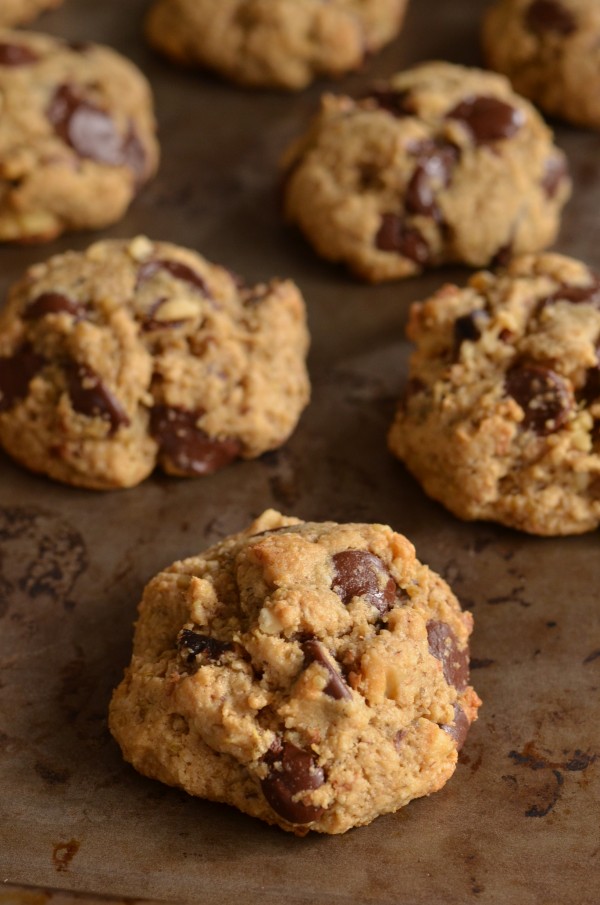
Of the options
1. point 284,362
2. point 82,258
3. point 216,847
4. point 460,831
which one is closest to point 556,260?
point 284,362

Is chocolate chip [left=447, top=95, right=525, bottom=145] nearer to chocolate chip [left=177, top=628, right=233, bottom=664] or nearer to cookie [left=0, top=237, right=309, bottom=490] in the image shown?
cookie [left=0, top=237, right=309, bottom=490]

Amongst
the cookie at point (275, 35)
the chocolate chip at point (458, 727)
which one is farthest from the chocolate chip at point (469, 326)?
the cookie at point (275, 35)

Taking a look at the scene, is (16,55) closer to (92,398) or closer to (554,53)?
(92,398)

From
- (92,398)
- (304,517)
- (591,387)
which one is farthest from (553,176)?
(92,398)

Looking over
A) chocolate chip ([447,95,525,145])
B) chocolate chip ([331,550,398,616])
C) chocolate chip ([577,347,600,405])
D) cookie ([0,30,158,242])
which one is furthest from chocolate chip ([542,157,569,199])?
chocolate chip ([331,550,398,616])

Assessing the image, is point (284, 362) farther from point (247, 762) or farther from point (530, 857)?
point (530, 857)

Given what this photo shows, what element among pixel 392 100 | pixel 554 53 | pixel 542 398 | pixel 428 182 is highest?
pixel 554 53
